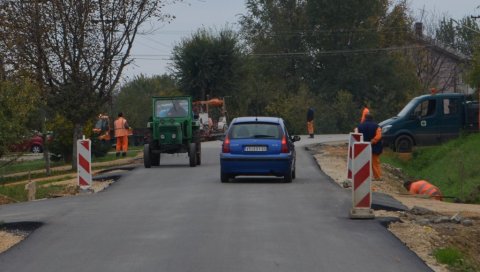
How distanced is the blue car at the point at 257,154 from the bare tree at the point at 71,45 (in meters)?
11.5

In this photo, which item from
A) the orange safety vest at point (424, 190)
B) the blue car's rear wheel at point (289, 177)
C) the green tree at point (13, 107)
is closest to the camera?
the blue car's rear wheel at point (289, 177)

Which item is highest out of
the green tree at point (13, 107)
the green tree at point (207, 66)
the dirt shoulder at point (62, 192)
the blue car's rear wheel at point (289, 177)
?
the green tree at point (207, 66)

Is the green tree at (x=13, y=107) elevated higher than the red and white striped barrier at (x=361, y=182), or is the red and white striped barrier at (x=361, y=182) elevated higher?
the green tree at (x=13, y=107)

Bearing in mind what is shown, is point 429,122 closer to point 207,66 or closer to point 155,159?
point 155,159

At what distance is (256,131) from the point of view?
22.8 meters

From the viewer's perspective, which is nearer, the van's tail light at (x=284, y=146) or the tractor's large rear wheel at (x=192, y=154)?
the van's tail light at (x=284, y=146)

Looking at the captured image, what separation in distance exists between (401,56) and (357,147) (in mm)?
63821

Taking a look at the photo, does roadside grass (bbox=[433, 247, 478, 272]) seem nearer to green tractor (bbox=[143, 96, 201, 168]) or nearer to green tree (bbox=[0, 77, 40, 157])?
A: green tractor (bbox=[143, 96, 201, 168])

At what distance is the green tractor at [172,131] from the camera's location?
2978 cm

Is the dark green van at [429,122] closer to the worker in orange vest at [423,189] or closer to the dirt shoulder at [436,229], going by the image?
the worker in orange vest at [423,189]

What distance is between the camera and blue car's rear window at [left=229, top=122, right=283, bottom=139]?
22.7 meters

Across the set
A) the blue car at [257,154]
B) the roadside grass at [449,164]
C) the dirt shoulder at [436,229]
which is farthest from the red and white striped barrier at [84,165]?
the roadside grass at [449,164]

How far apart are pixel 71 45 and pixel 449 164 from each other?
1404 centimetres

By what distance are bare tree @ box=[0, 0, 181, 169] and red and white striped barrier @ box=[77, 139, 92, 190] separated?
10.8 m
